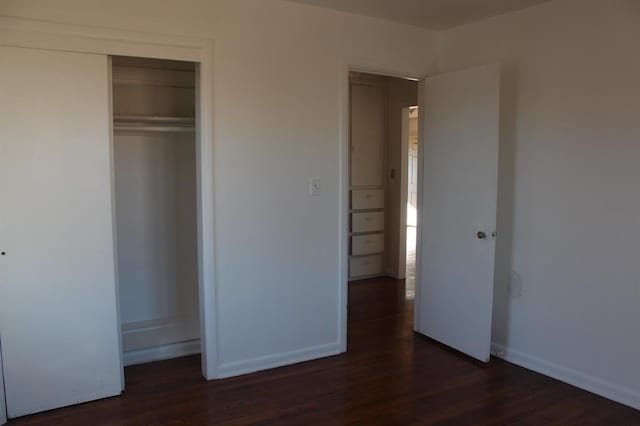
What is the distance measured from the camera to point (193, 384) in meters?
3.11

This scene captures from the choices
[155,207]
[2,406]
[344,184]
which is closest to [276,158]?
[344,184]

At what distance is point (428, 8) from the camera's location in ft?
11.0

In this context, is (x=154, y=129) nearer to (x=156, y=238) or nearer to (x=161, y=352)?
(x=156, y=238)

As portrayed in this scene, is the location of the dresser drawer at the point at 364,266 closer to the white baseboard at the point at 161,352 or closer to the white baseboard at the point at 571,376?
the white baseboard at the point at 571,376

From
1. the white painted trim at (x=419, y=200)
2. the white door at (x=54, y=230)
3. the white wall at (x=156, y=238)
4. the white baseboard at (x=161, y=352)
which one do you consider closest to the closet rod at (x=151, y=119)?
the white wall at (x=156, y=238)

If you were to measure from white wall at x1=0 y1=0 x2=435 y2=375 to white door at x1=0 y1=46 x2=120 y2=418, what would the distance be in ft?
1.97

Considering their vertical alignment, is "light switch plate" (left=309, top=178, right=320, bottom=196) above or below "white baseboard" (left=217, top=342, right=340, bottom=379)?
above

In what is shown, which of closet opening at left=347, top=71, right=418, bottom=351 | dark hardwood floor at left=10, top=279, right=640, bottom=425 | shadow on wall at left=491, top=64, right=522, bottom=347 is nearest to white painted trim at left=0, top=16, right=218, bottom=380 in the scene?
dark hardwood floor at left=10, top=279, right=640, bottom=425

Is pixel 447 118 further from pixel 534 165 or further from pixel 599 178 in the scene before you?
pixel 599 178

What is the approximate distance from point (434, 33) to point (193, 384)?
3.06m

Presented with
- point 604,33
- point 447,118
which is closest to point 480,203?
point 447,118

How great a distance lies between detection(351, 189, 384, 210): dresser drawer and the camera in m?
5.73

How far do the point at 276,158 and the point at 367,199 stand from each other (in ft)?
8.75

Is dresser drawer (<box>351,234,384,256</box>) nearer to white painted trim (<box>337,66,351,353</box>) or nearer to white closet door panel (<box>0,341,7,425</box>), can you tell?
white painted trim (<box>337,66,351,353</box>)
